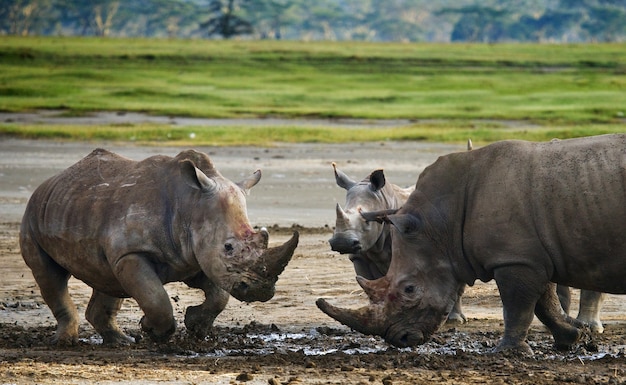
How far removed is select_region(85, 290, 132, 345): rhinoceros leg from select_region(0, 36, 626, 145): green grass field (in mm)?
15656

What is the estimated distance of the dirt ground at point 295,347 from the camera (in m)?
7.69

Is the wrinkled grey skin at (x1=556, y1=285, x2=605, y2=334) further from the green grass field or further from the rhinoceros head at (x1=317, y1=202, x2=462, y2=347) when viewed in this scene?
the green grass field

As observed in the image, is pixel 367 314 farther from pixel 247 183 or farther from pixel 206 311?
pixel 247 183

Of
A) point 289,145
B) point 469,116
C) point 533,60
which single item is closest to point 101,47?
point 533,60

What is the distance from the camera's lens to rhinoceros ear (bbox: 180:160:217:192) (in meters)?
8.93

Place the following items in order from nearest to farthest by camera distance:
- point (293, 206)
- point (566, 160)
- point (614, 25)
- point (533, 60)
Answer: point (566, 160) → point (293, 206) → point (533, 60) → point (614, 25)

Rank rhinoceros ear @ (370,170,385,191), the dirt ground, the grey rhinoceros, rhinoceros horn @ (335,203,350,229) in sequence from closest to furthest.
Result: 1. the dirt ground
2. the grey rhinoceros
3. rhinoceros horn @ (335,203,350,229)
4. rhinoceros ear @ (370,170,385,191)

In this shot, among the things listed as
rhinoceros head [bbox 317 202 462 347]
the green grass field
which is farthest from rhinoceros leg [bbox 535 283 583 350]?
the green grass field

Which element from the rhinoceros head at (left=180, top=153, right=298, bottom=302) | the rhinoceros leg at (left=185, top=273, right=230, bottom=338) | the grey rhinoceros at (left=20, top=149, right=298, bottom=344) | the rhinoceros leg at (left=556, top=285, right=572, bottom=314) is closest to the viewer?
the rhinoceros head at (left=180, top=153, right=298, bottom=302)

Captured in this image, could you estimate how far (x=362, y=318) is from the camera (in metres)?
8.77

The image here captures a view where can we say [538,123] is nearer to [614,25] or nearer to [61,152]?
[61,152]

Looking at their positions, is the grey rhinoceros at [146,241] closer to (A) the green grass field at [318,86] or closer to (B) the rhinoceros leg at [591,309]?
(B) the rhinoceros leg at [591,309]

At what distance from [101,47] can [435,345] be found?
54.8 metres

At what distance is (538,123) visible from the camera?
101 ft
